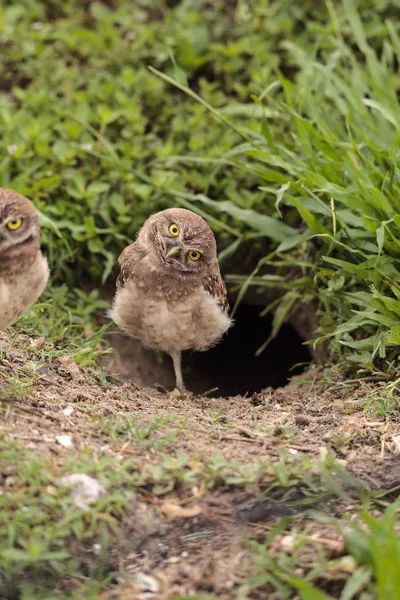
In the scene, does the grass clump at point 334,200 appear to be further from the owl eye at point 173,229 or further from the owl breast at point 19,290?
the owl breast at point 19,290

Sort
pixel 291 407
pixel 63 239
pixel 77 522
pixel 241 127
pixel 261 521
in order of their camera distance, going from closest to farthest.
A: pixel 77 522 → pixel 261 521 → pixel 291 407 → pixel 63 239 → pixel 241 127

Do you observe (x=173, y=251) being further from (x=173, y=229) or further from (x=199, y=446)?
(x=199, y=446)

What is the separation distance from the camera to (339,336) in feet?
16.4

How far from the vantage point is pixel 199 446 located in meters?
3.57

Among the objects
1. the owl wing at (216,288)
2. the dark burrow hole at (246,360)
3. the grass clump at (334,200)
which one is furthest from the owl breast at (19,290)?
the dark burrow hole at (246,360)

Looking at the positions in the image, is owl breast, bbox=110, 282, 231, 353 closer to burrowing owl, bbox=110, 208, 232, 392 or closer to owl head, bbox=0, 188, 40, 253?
burrowing owl, bbox=110, 208, 232, 392

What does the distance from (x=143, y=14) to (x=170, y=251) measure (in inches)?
131

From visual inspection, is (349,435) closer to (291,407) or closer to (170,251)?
(291,407)

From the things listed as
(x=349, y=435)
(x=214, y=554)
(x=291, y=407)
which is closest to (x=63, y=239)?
(x=291, y=407)

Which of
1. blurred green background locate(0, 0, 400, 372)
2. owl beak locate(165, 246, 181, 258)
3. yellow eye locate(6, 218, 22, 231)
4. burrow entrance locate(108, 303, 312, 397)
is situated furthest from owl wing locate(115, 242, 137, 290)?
burrow entrance locate(108, 303, 312, 397)

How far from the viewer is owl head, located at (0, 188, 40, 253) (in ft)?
12.8

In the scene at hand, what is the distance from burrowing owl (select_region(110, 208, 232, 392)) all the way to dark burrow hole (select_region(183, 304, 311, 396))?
1.79 m

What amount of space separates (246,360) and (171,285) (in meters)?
2.48

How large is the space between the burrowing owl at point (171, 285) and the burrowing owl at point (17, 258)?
0.95m
